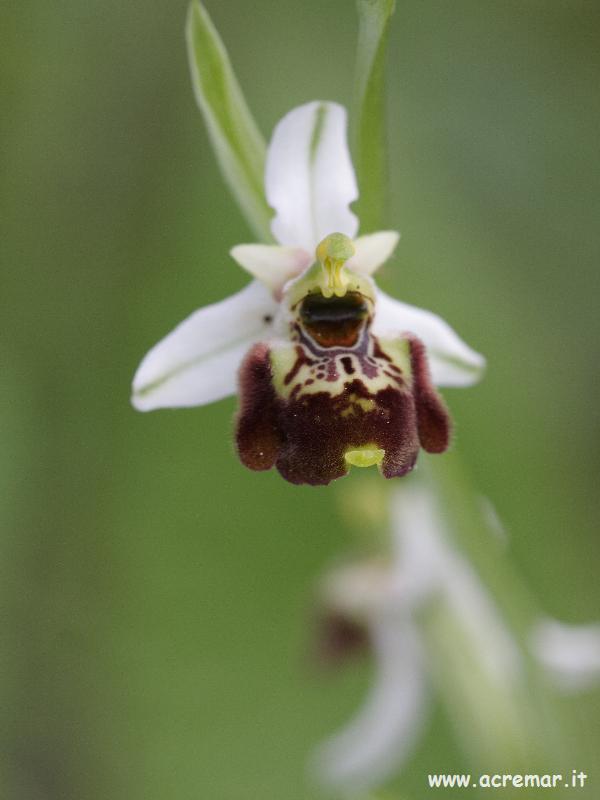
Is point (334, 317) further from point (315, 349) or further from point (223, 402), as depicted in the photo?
point (223, 402)

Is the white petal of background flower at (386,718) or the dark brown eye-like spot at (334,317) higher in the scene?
the dark brown eye-like spot at (334,317)

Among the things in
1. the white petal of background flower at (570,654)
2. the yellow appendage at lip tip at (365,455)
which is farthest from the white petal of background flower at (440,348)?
the white petal of background flower at (570,654)

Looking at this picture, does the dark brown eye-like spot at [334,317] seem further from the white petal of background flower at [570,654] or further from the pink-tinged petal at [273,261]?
the white petal of background flower at [570,654]

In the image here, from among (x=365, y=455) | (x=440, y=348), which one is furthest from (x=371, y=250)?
(x=365, y=455)

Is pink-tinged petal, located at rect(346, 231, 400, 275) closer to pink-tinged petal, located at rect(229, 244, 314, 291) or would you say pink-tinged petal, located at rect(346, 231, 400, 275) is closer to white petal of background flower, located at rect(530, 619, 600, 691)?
pink-tinged petal, located at rect(229, 244, 314, 291)

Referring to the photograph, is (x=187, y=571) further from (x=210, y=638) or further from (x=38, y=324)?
(x=38, y=324)

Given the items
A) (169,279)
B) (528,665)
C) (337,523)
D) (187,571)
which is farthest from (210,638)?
(528,665)

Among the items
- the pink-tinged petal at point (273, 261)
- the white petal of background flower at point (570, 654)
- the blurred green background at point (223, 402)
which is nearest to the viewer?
the pink-tinged petal at point (273, 261)

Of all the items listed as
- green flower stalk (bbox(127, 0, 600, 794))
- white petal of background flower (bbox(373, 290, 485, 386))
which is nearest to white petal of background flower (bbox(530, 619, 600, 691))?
green flower stalk (bbox(127, 0, 600, 794))
